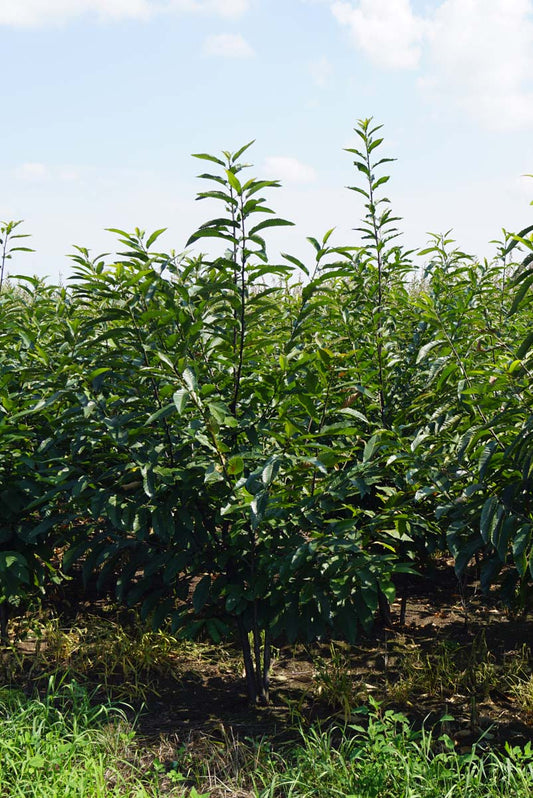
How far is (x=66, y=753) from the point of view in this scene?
311 cm

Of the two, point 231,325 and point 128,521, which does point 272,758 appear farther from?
point 231,325

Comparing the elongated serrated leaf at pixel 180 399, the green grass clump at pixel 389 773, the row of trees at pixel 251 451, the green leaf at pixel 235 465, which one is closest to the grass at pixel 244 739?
the green grass clump at pixel 389 773

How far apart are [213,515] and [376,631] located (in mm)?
1569

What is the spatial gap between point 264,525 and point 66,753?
50.1 inches

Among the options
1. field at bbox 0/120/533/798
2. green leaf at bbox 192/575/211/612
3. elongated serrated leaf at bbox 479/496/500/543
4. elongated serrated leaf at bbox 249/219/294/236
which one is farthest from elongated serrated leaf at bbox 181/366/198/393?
elongated serrated leaf at bbox 479/496/500/543

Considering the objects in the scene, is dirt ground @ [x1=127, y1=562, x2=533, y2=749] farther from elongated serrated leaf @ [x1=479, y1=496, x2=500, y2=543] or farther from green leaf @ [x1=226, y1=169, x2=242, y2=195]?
green leaf @ [x1=226, y1=169, x2=242, y2=195]

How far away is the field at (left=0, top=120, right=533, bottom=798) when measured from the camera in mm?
2914

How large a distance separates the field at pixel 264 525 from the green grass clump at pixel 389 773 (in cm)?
1

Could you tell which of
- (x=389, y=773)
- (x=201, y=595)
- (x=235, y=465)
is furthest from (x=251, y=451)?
(x=389, y=773)

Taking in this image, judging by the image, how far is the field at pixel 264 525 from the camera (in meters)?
2.91

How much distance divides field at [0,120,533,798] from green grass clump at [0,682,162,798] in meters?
0.02

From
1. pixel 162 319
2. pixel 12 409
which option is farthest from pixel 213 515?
pixel 12 409

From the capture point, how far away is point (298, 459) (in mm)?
2801

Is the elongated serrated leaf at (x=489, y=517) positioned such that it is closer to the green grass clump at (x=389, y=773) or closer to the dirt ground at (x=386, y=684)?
the green grass clump at (x=389, y=773)
